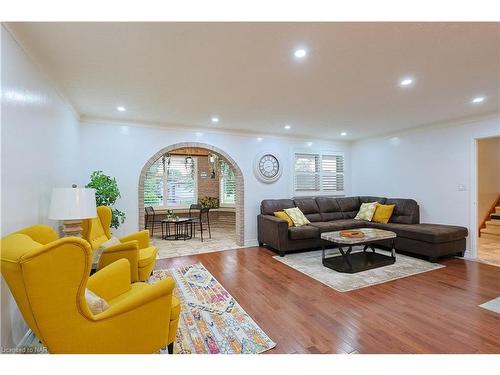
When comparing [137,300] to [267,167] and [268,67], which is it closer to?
[268,67]

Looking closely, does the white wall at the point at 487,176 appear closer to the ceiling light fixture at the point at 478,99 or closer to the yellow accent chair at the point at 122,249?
the ceiling light fixture at the point at 478,99

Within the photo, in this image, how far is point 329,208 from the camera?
593cm

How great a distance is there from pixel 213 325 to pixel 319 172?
4.86 m

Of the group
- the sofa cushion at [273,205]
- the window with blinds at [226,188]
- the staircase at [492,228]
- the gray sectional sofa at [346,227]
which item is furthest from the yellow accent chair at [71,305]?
the staircase at [492,228]

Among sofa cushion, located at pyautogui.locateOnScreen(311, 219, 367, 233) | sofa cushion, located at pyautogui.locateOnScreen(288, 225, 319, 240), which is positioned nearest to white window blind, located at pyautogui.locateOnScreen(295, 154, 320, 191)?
sofa cushion, located at pyautogui.locateOnScreen(311, 219, 367, 233)

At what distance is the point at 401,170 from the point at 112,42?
5682mm

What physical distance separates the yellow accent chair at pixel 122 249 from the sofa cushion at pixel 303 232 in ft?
7.97

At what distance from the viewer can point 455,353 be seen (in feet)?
6.26

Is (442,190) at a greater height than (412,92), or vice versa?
(412,92)

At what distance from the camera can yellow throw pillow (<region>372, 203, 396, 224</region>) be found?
525cm

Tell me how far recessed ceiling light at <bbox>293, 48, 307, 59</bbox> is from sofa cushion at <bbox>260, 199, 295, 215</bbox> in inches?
135

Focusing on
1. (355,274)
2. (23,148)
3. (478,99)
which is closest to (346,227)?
(355,274)

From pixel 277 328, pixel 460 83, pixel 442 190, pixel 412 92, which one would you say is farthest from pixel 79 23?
pixel 442 190
